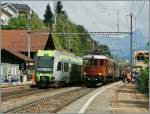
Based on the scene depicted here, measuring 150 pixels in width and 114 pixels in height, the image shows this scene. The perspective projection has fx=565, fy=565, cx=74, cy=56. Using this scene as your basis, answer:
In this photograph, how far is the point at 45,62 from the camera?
44469 mm

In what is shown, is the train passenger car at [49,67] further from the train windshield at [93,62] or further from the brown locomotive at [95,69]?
the train windshield at [93,62]

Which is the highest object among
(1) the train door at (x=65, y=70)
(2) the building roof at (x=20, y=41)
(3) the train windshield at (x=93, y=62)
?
(2) the building roof at (x=20, y=41)

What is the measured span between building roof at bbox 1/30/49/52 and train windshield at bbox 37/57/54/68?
42532 millimetres

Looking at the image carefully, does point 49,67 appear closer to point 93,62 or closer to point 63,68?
point 63,68

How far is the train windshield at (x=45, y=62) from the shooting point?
4431cm

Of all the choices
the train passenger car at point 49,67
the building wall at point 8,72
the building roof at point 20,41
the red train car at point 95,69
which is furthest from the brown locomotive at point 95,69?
the building roof at point 20,41

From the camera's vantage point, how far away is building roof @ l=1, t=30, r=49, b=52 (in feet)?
290

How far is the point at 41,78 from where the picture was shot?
44.0 m

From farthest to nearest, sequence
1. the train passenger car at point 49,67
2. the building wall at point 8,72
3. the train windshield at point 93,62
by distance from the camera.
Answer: the building wall at point 8,72, the train windshield at point 93,62, the train passenger car at point 49,67

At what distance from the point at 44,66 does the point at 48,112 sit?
2350cm

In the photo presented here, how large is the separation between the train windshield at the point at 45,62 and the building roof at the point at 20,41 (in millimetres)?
42532

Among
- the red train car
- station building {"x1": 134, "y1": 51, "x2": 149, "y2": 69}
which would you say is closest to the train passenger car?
the red train car

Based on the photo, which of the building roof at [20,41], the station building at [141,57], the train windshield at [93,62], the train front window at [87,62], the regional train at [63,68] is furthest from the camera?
the building roof at [20,41]

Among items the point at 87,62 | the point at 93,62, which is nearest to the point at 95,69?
the point at 93,62
